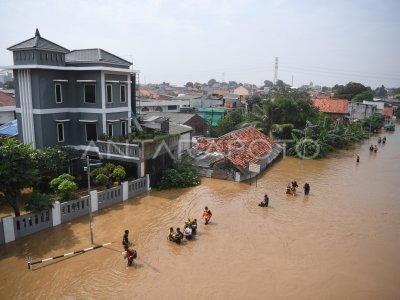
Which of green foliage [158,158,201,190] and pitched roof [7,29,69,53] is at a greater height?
pitched roof [7,29,69,53]

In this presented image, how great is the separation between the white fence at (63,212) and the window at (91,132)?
4.34 meters

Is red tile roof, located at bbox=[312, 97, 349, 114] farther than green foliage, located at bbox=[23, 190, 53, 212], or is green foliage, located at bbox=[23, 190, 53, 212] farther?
red tile roof, located at bbox=[312, 97, 349, 114]

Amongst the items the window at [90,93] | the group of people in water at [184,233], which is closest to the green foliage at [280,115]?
the window at [90,93]

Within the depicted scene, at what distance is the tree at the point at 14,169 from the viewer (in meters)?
12.1

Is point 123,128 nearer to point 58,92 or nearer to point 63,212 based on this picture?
point 58,92

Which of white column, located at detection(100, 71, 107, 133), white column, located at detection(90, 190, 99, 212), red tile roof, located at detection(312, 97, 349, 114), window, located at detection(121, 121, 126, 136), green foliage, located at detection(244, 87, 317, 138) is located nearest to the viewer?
white column, located at detection(90, 190, 99, 212)

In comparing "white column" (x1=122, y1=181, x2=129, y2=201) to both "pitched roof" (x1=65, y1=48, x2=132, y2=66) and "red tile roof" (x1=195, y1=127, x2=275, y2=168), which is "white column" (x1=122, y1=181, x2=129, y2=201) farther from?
"red tile roof" (x1=195, y1=127, x2=275, y2=168)

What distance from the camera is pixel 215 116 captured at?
43.6 metres

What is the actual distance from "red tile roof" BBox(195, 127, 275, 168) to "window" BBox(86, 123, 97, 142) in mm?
9039

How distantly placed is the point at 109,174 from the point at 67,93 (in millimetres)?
6079

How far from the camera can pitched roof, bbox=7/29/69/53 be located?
1755cm

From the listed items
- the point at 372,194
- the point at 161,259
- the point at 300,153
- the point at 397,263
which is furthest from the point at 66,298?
the point at 300,153

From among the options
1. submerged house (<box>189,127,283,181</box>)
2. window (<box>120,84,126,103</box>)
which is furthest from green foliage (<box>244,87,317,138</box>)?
window (<box>120,84,126,103</box>)

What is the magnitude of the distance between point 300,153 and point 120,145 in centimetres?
1975
